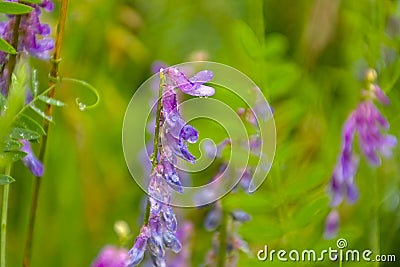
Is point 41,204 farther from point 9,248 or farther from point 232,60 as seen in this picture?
point 232,60

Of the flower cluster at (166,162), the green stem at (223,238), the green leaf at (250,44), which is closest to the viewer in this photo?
the flower cluster at (166,162)

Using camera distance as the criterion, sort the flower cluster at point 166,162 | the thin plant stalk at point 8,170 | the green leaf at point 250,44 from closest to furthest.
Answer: the flower cluster at point 166,162
the thin plant stalk at point 8,170
the green leaf at point 250,44

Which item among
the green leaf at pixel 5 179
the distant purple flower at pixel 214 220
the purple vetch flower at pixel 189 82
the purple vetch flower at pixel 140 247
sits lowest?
the purple vetch flower at pixel 140 247

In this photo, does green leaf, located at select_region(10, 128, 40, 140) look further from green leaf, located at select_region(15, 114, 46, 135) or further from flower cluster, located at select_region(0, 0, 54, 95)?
flower cluster, located at select_region(0, 0, 54, 95)

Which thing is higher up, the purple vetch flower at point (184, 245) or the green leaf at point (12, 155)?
the green leaf at point (12, 155)

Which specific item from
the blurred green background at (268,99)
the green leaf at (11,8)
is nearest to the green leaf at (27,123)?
the green leaf at (11,8)

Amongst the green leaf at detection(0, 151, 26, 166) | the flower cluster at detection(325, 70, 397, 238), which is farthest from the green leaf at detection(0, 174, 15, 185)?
the flower cluster at detection(325, 70, 397, 238)

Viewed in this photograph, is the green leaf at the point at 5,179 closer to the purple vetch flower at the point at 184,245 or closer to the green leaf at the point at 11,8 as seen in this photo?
the green leaf at the point at 11,8
